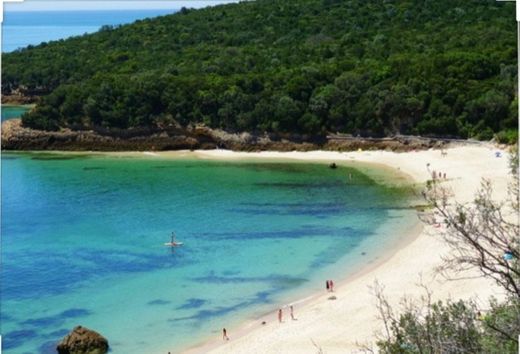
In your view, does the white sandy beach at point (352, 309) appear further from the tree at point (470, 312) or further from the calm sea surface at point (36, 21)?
the calm sea surface at point (36, 21)

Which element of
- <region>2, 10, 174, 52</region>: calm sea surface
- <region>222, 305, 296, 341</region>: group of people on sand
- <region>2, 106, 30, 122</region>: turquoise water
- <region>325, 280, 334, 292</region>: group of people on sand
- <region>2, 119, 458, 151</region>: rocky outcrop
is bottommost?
<region>222, 305, 296, 341</region>: group of people on sand

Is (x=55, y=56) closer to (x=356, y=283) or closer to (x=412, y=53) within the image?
(x=412, y=53)

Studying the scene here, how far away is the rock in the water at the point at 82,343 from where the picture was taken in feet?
69.0

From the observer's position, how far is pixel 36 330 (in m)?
23.3

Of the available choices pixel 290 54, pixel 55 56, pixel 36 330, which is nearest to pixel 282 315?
pixel 36 330

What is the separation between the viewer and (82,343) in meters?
21.0

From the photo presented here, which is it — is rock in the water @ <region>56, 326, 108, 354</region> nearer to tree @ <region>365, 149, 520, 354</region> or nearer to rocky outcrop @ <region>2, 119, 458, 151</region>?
tree @ <region>365, 149, 520, 354</region>

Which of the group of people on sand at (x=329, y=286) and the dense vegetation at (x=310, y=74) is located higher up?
the dense vegetation at (x=310, y=74)

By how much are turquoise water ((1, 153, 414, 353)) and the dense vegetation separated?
6.72m

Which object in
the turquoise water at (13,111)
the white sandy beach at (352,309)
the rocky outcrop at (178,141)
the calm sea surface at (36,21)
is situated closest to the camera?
the calm sea surface at (36,21)

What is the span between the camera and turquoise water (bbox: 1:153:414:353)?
79.6 ft

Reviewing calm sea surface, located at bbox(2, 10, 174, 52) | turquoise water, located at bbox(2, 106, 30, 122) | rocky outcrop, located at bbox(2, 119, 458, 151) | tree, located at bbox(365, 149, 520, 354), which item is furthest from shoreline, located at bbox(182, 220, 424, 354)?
turquoise water, located at bbox(2, 106, 30, 122)

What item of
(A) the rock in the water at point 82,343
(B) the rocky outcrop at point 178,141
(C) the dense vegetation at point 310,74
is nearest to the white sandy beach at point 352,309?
(A) the rock in the water at point 82,343

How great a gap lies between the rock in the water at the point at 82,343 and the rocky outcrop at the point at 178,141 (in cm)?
3359
